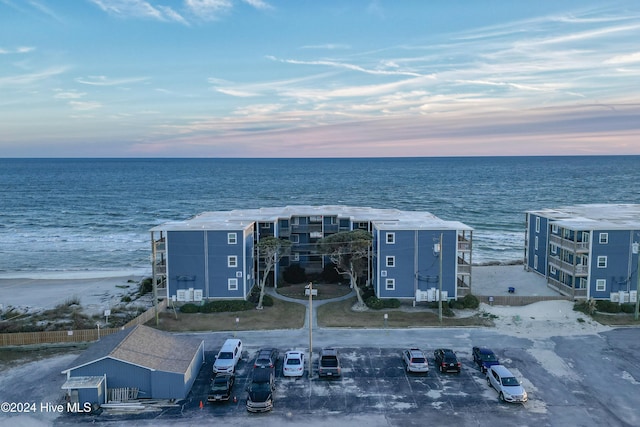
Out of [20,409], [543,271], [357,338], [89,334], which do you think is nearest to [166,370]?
[20,409]

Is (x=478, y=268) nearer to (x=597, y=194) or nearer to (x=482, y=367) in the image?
(x=482, y=367)

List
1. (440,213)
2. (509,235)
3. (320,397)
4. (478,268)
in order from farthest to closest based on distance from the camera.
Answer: (440,213), (509,235), (478,268), (320,397)

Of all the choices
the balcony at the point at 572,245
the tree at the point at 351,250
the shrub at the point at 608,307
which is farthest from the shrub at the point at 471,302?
the shrub at the point at 608,307

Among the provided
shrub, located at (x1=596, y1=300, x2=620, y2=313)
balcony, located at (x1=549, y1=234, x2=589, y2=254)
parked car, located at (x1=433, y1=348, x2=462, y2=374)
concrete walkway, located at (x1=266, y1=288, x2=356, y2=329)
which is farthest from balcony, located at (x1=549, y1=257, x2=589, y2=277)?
concrete walkway, located at (x1=266, y1=288, x2=356, y2=329)

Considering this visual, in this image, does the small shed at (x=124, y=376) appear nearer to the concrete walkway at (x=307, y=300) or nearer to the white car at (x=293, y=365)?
the white car at (x=293, y=365)

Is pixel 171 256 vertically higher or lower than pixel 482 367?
higher

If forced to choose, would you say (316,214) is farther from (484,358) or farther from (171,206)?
(171,206)

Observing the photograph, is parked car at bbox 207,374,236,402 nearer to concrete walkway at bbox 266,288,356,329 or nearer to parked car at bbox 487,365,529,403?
concrete walkway at bbox 266,288,356,329
